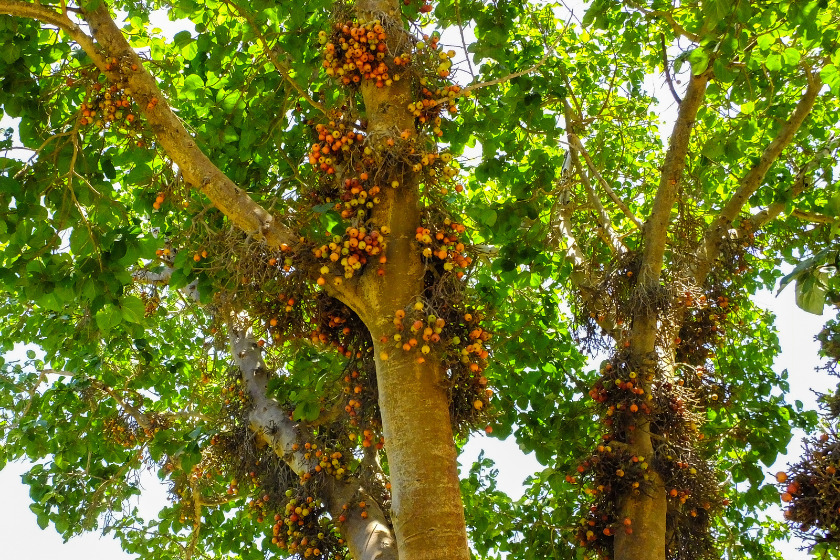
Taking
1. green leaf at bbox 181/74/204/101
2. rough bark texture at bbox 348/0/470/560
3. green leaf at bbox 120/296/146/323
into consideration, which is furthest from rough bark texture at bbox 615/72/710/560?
green leaf at bbox 181/74/204/101

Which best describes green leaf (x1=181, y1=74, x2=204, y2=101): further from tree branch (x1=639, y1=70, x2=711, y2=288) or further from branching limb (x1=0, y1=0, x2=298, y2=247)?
tree branch (x1=639, y1=70, x2=711, y2=288)

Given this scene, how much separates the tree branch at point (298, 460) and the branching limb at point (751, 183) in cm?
276

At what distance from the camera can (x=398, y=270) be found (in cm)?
370

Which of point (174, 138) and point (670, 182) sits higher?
point (670, 182)

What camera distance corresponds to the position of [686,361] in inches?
210

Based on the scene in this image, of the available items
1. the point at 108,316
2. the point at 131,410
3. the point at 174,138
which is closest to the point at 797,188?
the point at 174,138

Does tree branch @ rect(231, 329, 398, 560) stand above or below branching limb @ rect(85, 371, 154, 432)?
below

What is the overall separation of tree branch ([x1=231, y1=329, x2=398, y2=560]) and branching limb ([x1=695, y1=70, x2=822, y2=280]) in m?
2.76

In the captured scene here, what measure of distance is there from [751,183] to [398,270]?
285 cm

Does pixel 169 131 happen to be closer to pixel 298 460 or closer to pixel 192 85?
pixel 192 85

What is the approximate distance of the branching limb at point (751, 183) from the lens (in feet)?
16.3

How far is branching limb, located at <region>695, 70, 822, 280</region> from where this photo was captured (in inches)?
196

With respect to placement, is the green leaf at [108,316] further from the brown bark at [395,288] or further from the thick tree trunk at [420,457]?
the thick tree trunk at [420,457]

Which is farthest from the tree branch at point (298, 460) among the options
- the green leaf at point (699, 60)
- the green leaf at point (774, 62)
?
the green leaf at point (774, 62)
